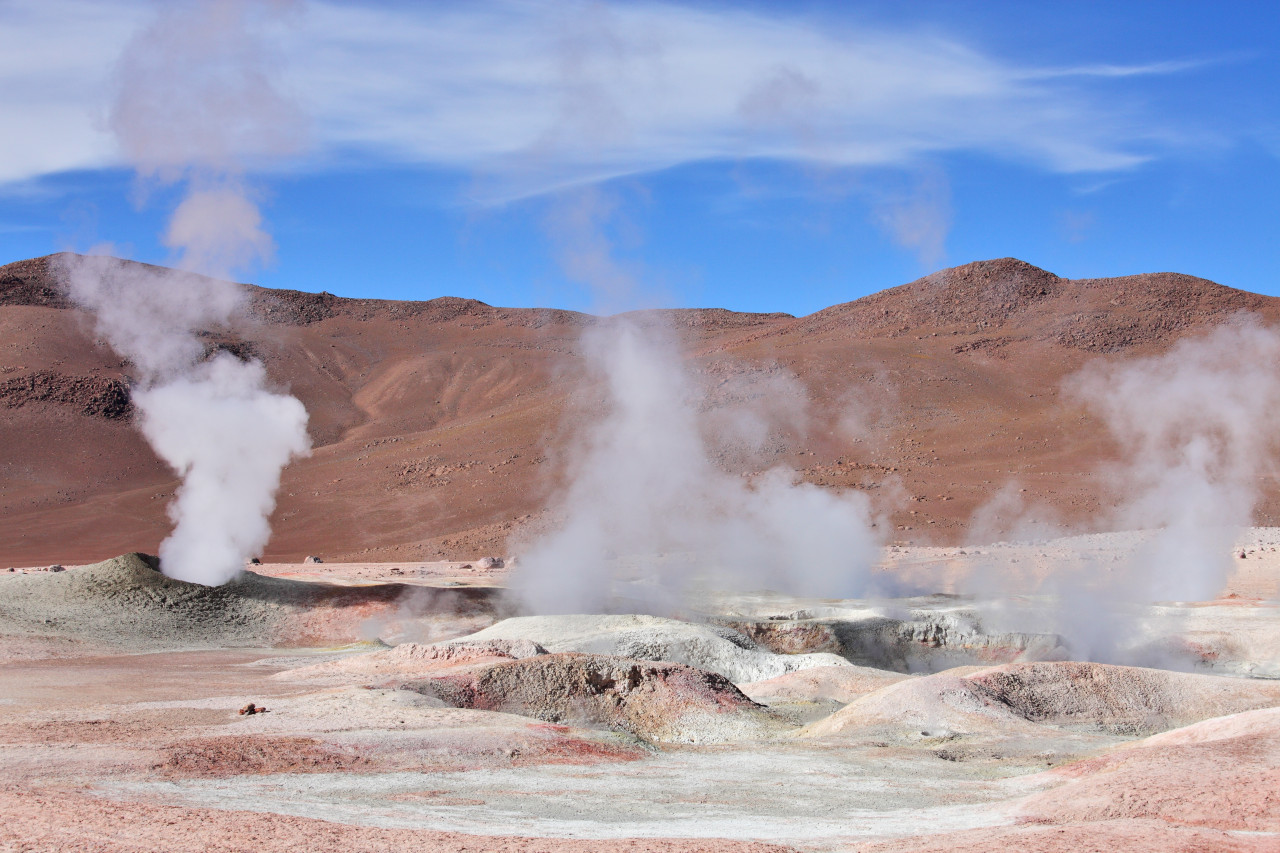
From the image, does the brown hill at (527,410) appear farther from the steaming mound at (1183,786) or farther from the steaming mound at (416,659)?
the steaming mound at (1183,786)

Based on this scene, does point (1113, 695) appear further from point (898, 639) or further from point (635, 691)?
point (898, 639)

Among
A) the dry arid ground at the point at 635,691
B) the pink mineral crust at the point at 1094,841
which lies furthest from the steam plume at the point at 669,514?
the pink mineral crust at the point at 1094,841

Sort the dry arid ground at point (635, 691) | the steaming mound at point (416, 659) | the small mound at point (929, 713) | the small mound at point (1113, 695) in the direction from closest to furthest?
1. the dry arid ground at point (635, 691)
2. the small mound at point (929, 713)
3. the small mound at point (1113, 695)
4. the steaming mound at point (416, 659)

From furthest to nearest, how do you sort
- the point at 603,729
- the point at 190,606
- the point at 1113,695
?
the point at 190,606 → the point at 1113,695 → the point at 603,729

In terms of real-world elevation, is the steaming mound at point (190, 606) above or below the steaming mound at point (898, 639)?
above

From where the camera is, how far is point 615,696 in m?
14.2

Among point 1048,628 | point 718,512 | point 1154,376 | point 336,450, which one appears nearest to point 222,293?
point 336,450

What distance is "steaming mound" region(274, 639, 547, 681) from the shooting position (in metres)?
16.8

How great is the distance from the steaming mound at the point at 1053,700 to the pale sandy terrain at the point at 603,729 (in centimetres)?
4

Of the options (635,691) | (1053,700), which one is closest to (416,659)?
(635,691)

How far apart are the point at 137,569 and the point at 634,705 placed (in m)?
16.0

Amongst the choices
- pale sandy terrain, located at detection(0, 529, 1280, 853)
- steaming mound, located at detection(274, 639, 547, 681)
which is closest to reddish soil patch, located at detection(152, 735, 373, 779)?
pale sandy terrain, located at detection(0, 529, 1280, 853)

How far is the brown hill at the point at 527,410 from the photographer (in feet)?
172

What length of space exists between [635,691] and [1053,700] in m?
5.47
